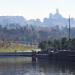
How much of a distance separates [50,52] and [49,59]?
188 centimetres

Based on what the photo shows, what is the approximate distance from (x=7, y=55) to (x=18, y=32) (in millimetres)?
61473

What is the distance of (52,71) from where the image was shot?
42719 millimetres

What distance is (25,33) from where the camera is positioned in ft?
410

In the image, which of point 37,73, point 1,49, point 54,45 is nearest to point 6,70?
point 37,73

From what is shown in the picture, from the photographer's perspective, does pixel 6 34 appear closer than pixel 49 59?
No

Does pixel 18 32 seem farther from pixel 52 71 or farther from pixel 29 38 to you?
pixel 52 71

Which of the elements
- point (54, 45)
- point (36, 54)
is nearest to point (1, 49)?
point (54, 45)

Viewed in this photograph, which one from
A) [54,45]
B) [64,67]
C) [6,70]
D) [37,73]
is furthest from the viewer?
[54,45]

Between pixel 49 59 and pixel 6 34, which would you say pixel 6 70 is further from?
pixel 6 34

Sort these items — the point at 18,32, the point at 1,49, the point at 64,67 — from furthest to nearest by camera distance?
the point at 18,32 < the point at 1,49 < the point at 64,67

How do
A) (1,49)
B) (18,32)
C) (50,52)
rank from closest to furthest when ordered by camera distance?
(50,52), (1,49), (18,32)

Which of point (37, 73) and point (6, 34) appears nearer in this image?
point (37, 73)

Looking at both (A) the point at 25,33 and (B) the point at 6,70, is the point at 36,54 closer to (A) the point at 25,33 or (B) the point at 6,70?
(B) the point at 6,70

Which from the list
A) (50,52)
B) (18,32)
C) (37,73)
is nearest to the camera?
(37,73)
